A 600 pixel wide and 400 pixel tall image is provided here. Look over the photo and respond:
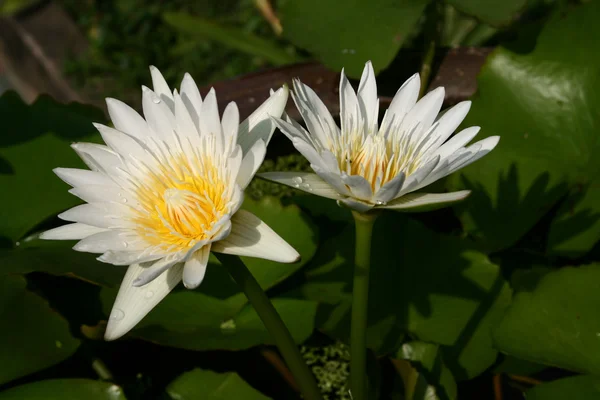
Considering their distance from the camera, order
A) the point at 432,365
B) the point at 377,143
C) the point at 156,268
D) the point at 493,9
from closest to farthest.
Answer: the point at 156,268, the point at 377,143, the point at 432,365, the point at 493,9

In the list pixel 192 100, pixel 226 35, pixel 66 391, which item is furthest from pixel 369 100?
pixel 226 35

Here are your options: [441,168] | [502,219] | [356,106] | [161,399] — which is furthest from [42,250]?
[502,219]

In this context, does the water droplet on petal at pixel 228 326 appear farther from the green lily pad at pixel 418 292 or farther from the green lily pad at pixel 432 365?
the green lily pad at pixel 432 365

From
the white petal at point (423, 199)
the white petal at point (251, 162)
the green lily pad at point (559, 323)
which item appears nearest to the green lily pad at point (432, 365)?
the green lily pad at point (559, 323)

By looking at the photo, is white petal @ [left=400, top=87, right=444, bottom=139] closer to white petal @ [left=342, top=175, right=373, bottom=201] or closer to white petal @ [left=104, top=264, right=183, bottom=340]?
white petal @ [left=342, top=175, right=373, bottom=201]

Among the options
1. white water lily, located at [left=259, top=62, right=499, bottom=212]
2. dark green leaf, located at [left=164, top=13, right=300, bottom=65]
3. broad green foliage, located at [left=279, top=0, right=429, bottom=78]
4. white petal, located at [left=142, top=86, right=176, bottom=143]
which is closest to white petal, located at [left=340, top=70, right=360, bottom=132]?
white water lily, located at [left=259, top=62, right=499, bottom=212]

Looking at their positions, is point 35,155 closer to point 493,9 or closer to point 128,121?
point 128,121

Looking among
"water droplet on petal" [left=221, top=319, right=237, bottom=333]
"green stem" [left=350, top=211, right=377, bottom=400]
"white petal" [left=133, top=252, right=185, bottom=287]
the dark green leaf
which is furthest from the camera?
the dark green leaf
